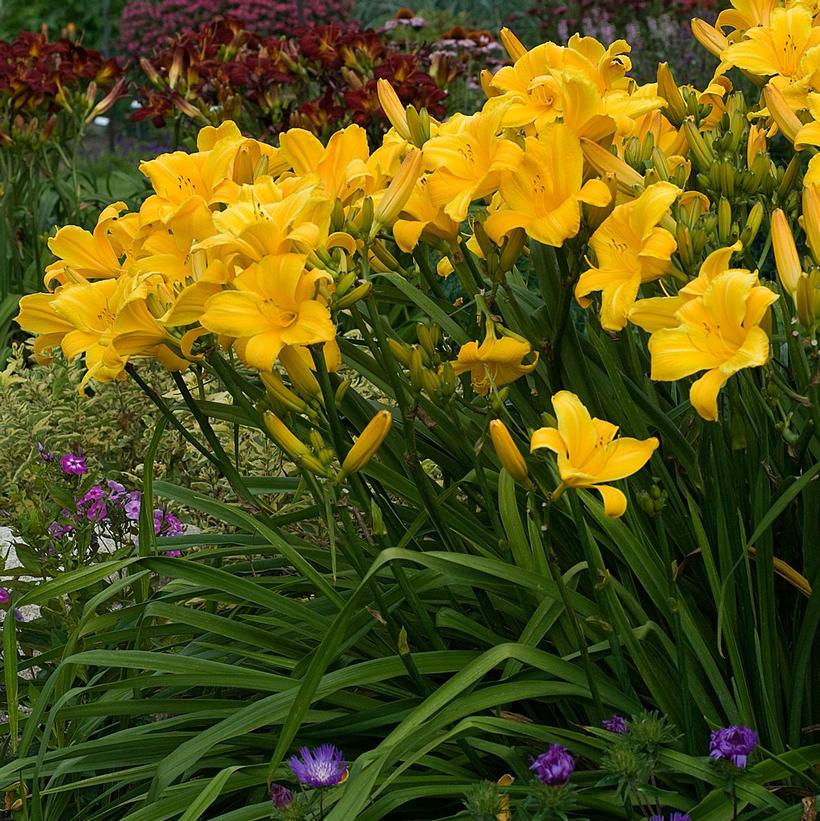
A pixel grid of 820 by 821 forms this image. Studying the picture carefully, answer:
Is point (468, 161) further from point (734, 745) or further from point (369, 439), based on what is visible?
point (734, 745)

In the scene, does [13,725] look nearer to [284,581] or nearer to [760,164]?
Answer: [284,581]

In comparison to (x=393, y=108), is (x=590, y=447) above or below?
below

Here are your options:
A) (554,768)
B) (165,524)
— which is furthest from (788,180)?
(165,524)

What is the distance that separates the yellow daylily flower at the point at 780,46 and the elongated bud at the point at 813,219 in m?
0.43

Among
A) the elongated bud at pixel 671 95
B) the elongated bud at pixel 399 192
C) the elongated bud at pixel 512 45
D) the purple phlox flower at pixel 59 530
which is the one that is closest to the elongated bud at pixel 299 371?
the elongated bud at pixel 399 192

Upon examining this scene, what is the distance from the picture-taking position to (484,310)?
5.16ft

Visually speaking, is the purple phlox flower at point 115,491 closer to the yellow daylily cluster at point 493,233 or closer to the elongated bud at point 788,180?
the yellow daylily cluster at point 493,233

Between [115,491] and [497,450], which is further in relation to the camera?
[115,491]

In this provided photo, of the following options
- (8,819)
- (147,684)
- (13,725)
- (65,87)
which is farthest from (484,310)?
(65,87)

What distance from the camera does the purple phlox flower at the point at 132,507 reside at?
2596mm

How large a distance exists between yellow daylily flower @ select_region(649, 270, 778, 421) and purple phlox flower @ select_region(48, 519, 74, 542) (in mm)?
1348

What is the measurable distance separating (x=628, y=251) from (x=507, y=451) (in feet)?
1.09

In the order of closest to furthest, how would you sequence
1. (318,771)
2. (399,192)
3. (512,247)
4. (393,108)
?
(318,771), (399,192), (512,247), (393,108)

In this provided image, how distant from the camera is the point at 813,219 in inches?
56.9
